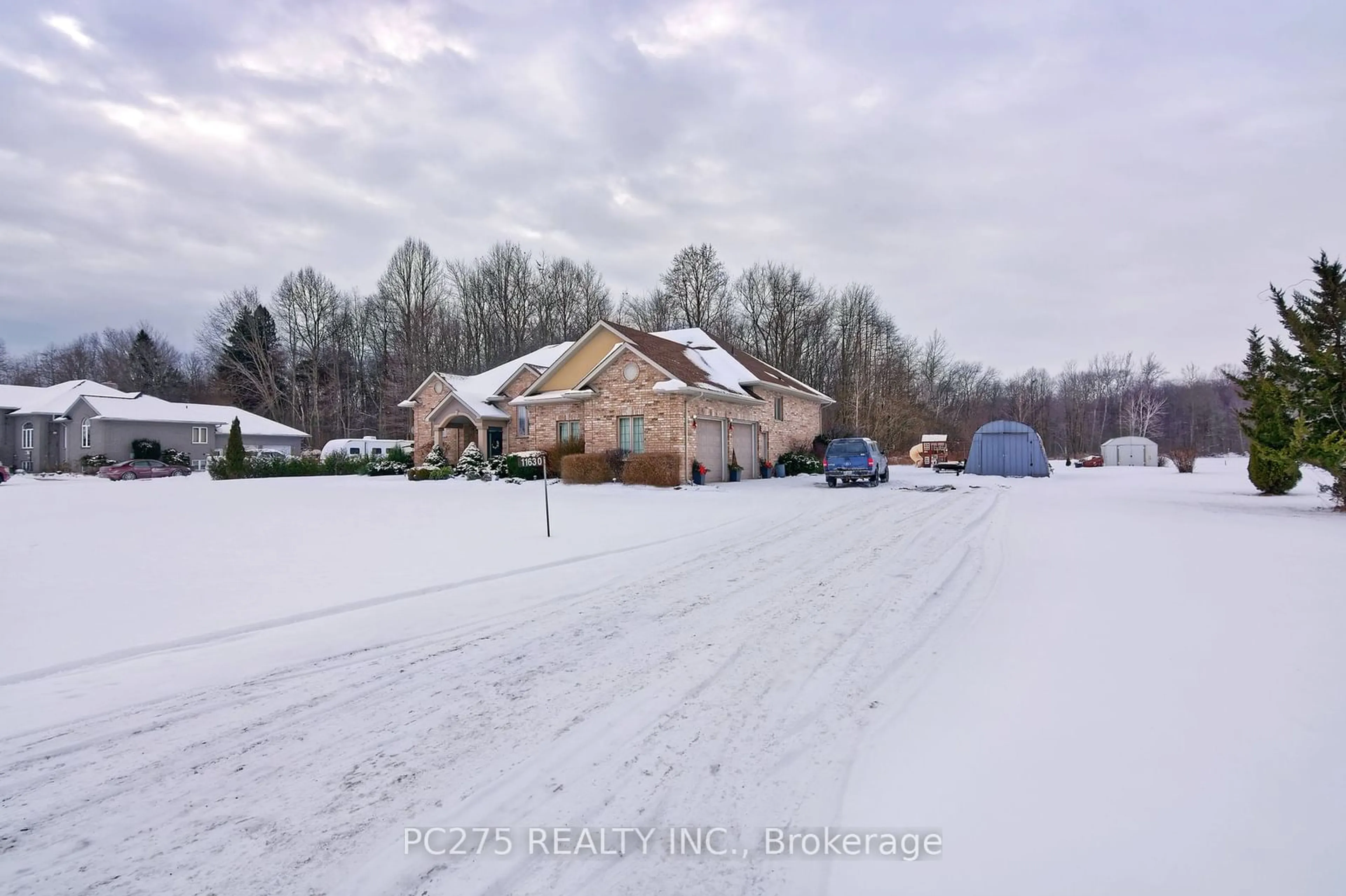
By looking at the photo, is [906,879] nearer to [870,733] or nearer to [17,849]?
[870,733]

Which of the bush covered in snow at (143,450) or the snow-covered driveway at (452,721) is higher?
the bush covered in snow at (143,450)

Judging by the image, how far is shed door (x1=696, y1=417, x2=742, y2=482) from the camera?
23.5 meters

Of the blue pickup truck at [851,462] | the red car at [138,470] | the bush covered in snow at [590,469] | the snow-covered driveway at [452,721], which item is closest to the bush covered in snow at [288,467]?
the red car at [138,470]

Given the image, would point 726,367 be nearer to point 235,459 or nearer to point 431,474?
point 431,474

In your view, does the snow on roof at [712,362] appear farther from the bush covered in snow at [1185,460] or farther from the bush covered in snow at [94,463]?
the bush covered in snow at [94,463]

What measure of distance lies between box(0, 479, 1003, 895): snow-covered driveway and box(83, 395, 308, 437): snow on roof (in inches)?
1491

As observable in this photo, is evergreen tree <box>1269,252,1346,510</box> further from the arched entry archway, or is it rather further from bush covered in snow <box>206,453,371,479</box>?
bush covered in snow <box>206,453,371,479</box>

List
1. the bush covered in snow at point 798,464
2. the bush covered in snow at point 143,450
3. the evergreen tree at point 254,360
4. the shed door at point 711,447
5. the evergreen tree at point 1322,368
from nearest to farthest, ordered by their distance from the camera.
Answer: the evergreen tree at point 1322,368, the shed door at point 711,447, the bush covered in snow at point 798,464, the bush covered in snow at point 143,450, the evergreen tree at point 254,360

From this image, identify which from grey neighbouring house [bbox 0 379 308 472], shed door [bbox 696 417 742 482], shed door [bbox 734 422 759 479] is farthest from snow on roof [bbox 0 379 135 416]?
shed door [bbox 734 422 759 479]

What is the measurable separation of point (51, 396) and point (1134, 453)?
238 ft

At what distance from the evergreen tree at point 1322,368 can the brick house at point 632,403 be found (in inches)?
593

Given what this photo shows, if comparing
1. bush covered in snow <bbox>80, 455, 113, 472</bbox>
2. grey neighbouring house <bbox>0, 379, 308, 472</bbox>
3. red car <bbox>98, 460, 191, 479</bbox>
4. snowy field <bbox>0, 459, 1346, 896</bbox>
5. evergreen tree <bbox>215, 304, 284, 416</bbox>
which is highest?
evergreen tree <bbox>215, 304, 284, 416</bbox>

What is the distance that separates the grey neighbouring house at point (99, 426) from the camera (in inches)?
1510

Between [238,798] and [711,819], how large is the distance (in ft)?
7.69
